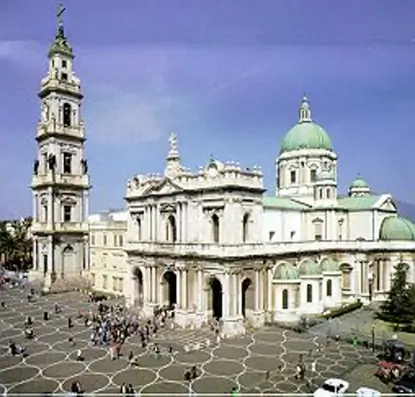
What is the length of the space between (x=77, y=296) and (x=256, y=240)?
86.6 feet

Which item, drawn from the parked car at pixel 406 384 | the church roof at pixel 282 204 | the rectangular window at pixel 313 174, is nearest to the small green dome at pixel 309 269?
the church roof at pixel 282 204

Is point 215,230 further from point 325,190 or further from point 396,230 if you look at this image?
point 396,230

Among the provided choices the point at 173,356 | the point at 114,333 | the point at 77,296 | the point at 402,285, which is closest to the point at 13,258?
the point at 77,296

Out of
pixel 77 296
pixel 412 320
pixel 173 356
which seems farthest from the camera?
pixel 77 296

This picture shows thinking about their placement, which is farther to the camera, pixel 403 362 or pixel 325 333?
pixel 325 333

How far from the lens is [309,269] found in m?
47.2

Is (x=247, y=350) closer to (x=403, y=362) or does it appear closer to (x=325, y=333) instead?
(x=325, y=333)

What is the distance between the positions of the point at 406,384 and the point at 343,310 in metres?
19.9

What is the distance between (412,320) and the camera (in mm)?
42500

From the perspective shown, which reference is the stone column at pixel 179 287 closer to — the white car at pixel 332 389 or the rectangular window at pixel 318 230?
the rectangular window at pixel 318 230

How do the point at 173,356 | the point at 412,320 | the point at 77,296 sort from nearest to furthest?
1. the point at 173,356
2. the point at 412,320
3. the point at 77,296

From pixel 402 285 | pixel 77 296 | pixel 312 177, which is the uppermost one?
pixel 312 177

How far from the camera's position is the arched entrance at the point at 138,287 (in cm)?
5159

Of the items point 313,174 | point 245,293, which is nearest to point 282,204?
point 313,174
